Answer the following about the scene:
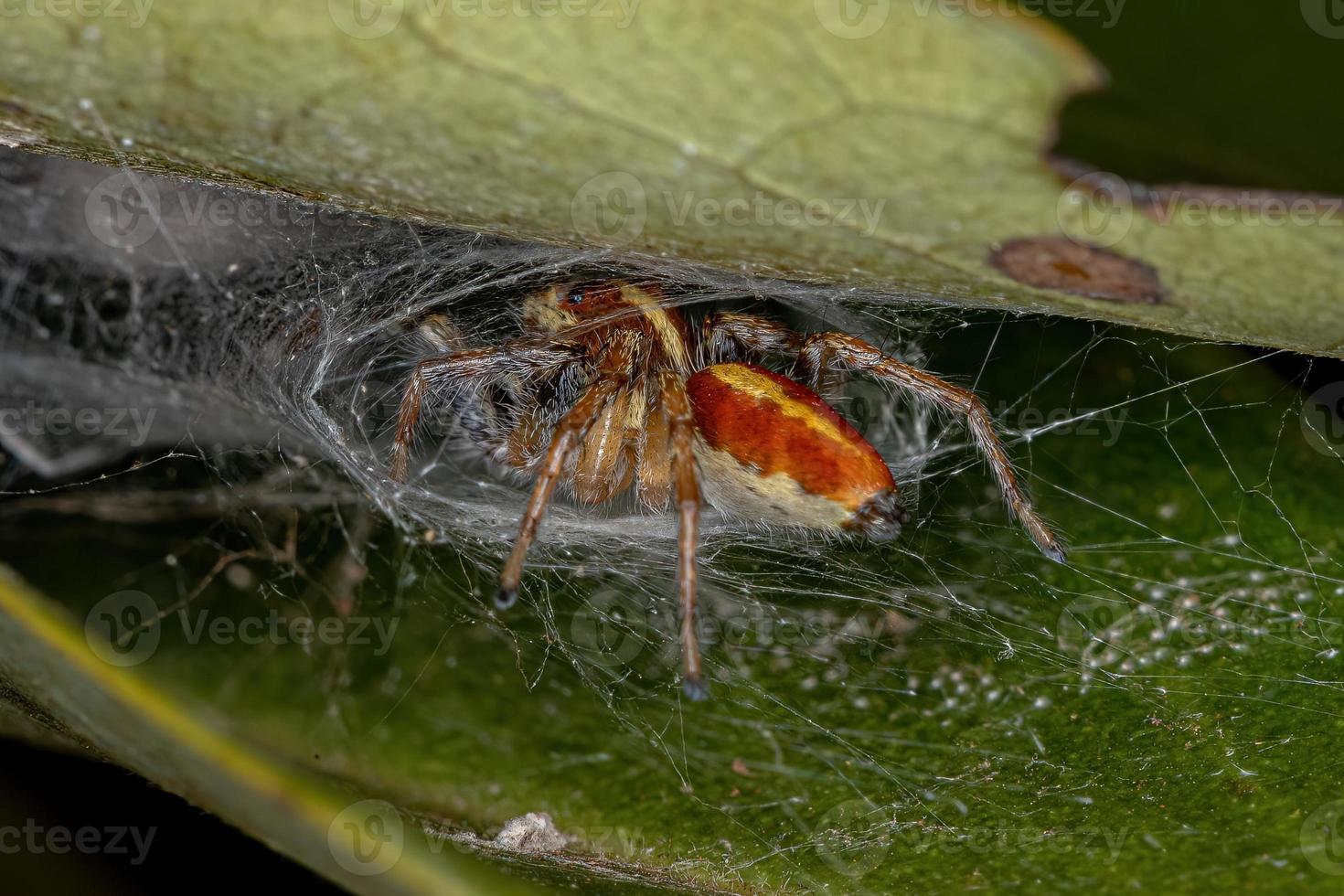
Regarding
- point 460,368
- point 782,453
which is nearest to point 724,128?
point 782,453

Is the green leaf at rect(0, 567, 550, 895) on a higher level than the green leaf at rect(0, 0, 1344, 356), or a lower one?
lower

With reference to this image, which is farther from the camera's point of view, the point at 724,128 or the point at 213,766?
the point at 213,766

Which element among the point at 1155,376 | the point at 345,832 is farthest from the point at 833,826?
the point at 1155,376

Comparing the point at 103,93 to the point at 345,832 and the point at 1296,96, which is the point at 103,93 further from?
the point at 1296,96

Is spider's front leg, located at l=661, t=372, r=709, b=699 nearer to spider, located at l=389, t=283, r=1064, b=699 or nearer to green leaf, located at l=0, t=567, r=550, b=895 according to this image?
spider, located at l=389, t=283, r=1064, b=699

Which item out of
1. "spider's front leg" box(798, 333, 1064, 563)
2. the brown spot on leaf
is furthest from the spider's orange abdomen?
the brown spot on leaf

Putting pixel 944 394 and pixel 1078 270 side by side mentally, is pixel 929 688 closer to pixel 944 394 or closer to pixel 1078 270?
pixel 944 394

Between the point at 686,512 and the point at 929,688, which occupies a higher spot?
the point at 686,512
